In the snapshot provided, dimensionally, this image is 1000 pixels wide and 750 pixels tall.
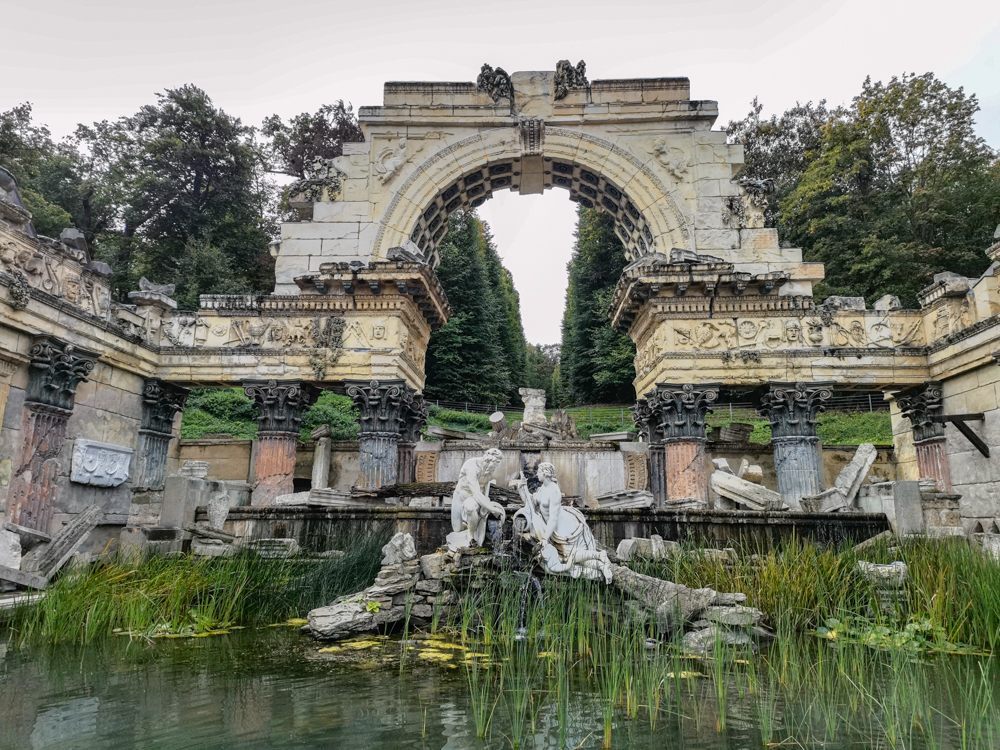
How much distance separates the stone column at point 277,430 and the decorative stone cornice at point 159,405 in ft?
5.63

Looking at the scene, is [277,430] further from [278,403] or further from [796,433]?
[796,433]

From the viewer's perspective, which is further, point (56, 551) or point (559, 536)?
point (56, 551)

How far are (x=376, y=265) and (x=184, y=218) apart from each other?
21408 mm

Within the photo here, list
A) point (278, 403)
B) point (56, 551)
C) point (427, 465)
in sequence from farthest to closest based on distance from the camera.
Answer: point (427, 465), point (278, 403), point (56, 551)

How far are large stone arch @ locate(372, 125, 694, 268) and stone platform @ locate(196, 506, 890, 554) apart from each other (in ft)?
25.8

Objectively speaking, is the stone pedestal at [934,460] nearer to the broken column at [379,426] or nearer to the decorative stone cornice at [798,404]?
the decorative stone cornice at [798,404]

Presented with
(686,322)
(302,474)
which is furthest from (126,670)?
(686,322)

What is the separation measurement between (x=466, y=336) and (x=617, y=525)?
2670cm

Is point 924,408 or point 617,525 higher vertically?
point 924,408

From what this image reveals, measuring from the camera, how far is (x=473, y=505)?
7.46 m

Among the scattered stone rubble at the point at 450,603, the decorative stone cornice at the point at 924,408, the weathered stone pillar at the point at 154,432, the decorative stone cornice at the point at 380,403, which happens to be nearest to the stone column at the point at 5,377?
the weathered stone pillar at the point at 154,432

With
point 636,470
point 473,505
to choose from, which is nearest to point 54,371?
point 473,505

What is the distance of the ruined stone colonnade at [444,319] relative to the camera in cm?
1138

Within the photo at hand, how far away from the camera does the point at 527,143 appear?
16406mm
